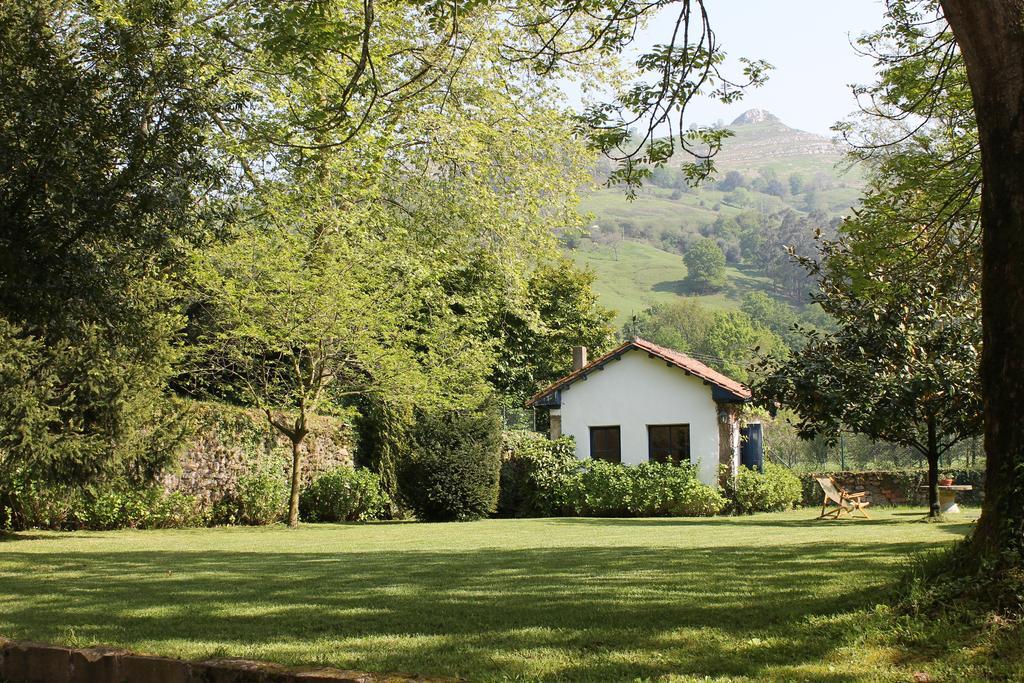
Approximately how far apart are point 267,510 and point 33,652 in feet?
55.1

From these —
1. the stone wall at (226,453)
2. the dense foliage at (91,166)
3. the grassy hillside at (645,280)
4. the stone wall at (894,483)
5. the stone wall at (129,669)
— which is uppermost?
the grassy hillside at (645,280)

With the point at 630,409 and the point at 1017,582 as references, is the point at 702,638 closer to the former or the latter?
the point at 1017,582

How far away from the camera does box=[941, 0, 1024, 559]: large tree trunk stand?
6.36 meters

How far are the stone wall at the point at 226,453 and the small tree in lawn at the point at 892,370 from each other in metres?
11.5

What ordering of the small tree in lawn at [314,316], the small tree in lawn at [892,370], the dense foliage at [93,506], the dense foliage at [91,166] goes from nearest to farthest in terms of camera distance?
the dense foliage at [91,166]
the dense foliage at [93,506]
the small tree in lawn at [892,370]
the small tree in lawn at [314,316]

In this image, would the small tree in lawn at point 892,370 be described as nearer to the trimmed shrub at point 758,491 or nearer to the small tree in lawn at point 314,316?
the trimmed shrub at point 758,491

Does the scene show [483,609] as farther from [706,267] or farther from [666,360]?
[706,267]

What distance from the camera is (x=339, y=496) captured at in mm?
23891

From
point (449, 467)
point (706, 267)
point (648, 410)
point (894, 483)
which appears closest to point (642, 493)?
point (648, 410)

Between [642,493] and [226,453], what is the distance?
1160 centimetres

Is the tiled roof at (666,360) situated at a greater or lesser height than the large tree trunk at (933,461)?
greater

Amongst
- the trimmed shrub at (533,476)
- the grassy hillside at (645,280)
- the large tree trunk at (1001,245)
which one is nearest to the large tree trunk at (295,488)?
the trimmed shrub at (533,476)

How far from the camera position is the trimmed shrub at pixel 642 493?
87.4ft

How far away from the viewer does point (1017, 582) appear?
6086mm
